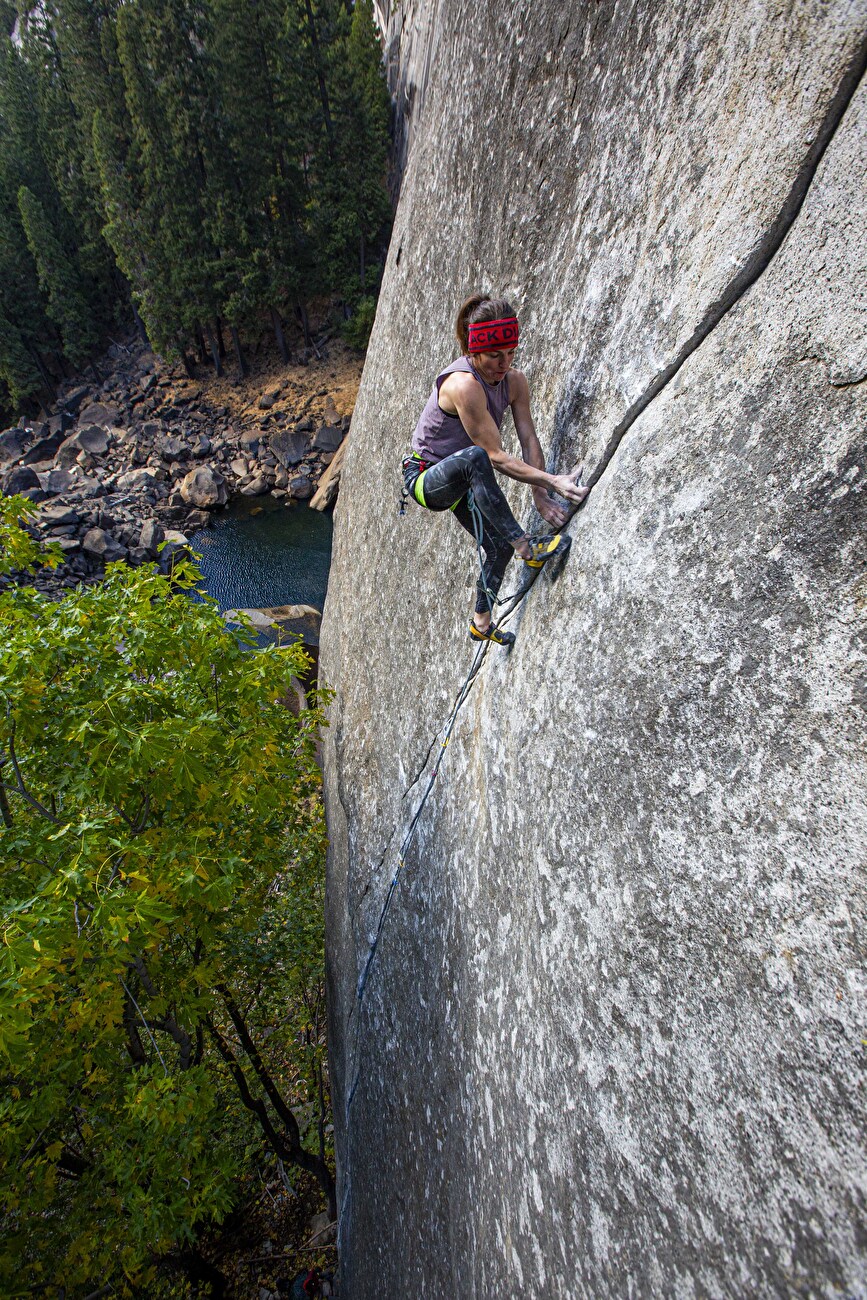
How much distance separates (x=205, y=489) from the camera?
28.3 meters

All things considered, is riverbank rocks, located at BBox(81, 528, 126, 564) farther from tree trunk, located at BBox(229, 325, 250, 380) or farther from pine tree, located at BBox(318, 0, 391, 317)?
pine tree, located at BBox(318, 0, 391, 317)

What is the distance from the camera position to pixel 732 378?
7.28ft

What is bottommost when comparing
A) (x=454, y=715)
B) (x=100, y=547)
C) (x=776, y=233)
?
(x=100, y=547)

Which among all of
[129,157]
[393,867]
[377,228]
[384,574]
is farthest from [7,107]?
[393,867]

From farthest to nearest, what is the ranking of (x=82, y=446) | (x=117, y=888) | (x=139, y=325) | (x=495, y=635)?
(x=139, y=325)
(x=82, y=446)
(x=117, y=888)
(x=495, y=635)

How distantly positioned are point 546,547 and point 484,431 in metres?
0.68

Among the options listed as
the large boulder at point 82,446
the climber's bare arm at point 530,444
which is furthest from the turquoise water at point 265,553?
the climber's bare arm at point 530,444

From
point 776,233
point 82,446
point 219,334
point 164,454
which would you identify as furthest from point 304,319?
point 776,233

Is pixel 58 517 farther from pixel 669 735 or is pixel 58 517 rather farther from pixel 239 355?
pixel 669 735

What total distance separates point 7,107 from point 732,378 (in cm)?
5457

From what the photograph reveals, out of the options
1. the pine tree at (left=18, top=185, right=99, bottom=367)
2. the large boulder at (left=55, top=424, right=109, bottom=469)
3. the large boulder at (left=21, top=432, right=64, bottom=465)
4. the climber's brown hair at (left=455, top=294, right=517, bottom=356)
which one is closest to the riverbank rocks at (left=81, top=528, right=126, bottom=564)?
the large boulder at (left=55, top=424, right=109, bottom=469)

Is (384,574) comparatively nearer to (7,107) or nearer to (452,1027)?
(452,1027)

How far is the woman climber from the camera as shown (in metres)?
3.09

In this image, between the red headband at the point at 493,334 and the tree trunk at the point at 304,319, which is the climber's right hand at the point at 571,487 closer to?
the red headband at the point at 493,334
